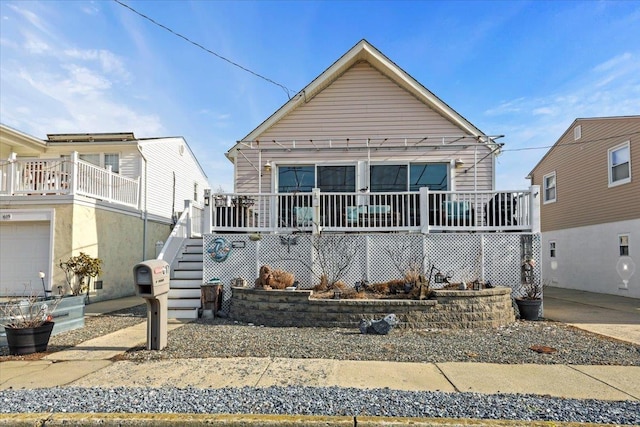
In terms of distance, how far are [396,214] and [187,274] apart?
5.14 meters

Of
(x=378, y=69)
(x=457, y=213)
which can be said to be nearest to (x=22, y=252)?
(x=378, y=69)

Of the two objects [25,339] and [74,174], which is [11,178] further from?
[25,339]

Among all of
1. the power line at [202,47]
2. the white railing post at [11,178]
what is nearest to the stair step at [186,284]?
the white railing post at [11,178]

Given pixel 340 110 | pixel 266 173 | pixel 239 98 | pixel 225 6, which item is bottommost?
pixel 266 173

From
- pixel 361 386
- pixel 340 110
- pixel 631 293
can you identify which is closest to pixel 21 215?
pixel 340 110

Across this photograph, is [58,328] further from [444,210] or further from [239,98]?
[239,98]

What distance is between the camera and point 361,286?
310 inches

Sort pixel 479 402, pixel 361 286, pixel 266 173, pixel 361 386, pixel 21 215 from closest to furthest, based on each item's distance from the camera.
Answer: pixel 479 402, pixel 361 386, pixel 361 286, pixel 21 215, pixel 266 173

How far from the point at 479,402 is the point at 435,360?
5.02 ft

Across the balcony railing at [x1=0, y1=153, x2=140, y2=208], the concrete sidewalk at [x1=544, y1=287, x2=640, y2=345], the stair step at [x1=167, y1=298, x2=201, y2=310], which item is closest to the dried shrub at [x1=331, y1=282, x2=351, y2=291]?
the stair step at [x1=167, y1=298, x2=201, y2=310]

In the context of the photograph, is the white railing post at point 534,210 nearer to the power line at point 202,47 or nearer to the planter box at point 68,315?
the power line at point 202,47

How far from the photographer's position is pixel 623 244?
1270 centimetres

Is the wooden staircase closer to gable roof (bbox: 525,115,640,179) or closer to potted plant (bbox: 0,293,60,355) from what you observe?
potted plant (bbox: 0,293,60,355)

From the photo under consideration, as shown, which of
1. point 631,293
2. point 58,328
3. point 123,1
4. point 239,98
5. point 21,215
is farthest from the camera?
point 239,98
